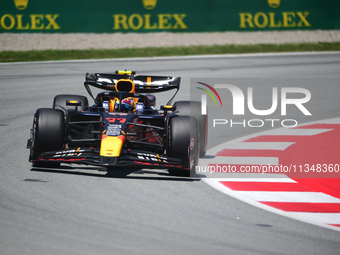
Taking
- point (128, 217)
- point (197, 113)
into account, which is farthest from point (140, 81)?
point (128, 217)

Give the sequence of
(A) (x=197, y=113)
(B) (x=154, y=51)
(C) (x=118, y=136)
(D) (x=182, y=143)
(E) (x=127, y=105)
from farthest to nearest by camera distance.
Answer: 1. (B) (x=154, y=51)
2. (A) (x=197, y=113)
3. (E) (x=127, y=105)
4. (D) (x=182, y=143)
5. (C) (x=118, y=136)

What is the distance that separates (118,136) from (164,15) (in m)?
16.1

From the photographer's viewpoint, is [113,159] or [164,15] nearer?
[113,159]

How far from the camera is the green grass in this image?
892 inches

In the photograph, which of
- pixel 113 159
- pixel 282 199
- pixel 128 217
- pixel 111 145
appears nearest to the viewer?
pixel 128 217

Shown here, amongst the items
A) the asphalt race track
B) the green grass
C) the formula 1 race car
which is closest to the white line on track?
the asphalt race track

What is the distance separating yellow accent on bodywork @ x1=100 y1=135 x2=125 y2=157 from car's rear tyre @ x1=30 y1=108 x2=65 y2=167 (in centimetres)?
65

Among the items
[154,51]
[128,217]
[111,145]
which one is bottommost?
[128,217]

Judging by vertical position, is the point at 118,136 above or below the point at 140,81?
below

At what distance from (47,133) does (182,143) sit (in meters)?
1.78

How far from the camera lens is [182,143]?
29.7 ft

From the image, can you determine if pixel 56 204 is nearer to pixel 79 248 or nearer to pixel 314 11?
pixel 79 248

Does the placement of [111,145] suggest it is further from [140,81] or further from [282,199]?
[140,81]

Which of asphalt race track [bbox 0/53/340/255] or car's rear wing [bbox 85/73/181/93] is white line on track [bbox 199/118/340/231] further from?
car's rear wing [bbox 85/73/181/93]
